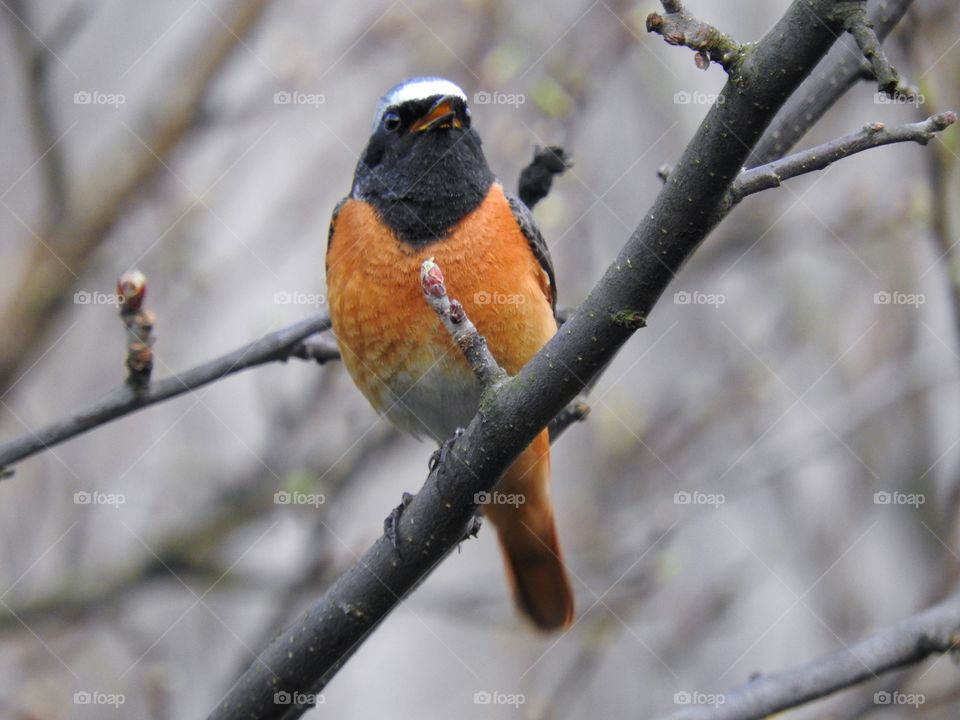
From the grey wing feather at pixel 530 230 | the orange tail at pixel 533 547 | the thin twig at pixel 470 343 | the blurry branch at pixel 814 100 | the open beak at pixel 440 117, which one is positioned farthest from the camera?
the orange tail at pixel 533 547

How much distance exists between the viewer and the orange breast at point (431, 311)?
13.1ft

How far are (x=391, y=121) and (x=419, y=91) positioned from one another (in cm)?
20

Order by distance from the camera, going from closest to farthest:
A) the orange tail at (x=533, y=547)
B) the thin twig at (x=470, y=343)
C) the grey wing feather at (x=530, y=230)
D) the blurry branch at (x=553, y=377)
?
1. the blurry branch at (x=553, y=377)
2. the thin twig at (x=470, y=343)
3. the grey wing feather at (x=530, y=230)
4. the orange tail at (x=533, y=547)

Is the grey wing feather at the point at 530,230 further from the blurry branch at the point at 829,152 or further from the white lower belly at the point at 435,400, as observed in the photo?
the blurry branch at the point at 829,152

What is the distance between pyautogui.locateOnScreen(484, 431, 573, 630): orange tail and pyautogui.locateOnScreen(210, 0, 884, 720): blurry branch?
5.63ft

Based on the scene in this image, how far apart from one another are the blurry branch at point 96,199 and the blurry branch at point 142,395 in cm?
233

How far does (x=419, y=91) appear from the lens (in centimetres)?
424

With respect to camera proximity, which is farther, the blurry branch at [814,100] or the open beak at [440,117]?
the open beak at [440,117]

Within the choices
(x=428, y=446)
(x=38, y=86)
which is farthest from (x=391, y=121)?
(x=428, y=446)

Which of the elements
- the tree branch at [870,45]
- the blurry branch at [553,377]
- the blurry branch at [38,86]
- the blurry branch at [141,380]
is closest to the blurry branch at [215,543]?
the blurry branch at [141,380]

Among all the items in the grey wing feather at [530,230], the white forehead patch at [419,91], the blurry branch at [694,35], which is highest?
the white forehead patch at [419,91]

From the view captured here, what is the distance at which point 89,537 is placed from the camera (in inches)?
247

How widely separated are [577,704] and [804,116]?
4.43 m

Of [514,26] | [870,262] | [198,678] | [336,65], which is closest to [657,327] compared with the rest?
[870,262]
